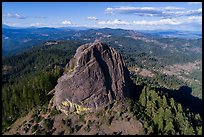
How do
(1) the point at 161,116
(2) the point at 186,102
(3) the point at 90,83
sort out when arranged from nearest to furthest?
(1) the point at 161,116 < (3) the point at 90,83 < (2) the point at 186,102

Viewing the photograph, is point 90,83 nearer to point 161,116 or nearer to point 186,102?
point 161,116

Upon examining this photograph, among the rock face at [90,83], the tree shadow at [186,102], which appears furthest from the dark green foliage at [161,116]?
the tree shadow at [186,102]

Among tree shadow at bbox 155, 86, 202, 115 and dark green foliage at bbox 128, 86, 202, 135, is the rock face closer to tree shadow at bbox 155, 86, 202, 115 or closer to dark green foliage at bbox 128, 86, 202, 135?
dark green foliage at bbox 128, 86, 202, 135

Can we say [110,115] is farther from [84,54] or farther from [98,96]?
[84,54]

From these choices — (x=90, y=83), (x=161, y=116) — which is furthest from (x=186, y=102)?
(x=90, y=83)

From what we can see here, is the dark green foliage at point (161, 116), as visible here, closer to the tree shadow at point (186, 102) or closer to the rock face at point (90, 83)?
the rock face at point (90, 83)

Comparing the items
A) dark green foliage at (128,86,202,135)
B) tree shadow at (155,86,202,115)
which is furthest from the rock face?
tree shadow at (155,86,202,115)

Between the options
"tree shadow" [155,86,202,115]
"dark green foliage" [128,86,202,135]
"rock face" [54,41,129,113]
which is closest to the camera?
"dark green foliage" [128,86,202,135]

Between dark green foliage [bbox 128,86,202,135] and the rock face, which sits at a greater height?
the rock face
